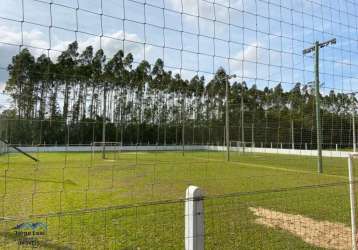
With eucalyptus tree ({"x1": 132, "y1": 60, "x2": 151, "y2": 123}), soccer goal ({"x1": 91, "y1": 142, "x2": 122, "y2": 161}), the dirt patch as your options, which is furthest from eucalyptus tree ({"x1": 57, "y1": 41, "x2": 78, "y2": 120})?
soccer goal ({"x1": 91, "y1": 142, "x2": 122, "y2": 161})

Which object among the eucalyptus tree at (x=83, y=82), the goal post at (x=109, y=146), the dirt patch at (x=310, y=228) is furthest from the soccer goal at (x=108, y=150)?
the dirt patch at (x=310, y=228)

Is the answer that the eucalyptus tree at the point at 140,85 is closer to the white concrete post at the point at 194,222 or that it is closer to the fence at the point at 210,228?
the fence at the point at 210,228

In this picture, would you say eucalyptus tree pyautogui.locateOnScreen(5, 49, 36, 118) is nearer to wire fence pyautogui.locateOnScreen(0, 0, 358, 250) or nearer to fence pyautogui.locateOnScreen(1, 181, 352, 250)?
wire fence pyautogui.locateOnScreen(0, 0, 358, 250)

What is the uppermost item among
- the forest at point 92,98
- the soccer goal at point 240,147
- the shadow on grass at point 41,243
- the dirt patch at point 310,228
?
the forest at point 92,98

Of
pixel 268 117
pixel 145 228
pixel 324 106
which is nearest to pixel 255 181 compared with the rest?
pixel 145 228

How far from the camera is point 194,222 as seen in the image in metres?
2.30

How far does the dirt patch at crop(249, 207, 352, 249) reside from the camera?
4172mm

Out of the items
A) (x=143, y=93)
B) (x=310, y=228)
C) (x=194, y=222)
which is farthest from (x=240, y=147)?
(x=194, y=222)

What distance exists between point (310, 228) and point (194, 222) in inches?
126

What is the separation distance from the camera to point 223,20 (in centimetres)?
393

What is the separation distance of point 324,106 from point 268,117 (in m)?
6.64

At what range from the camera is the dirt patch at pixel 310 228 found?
417 cm

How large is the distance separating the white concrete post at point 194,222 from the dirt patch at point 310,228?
7.97 ft

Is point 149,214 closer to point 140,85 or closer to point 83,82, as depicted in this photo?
point 140,85
